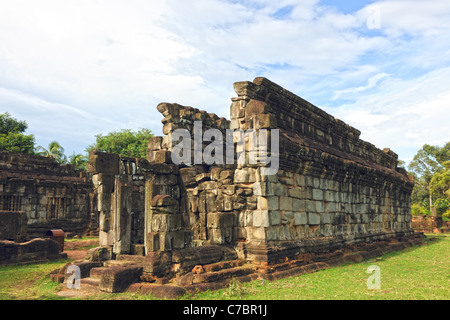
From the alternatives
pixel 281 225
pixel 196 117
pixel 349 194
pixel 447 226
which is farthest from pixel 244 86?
pixel 447 226

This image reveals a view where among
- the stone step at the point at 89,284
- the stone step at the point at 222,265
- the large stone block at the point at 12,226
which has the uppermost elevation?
the large stone block at the point at 12,226

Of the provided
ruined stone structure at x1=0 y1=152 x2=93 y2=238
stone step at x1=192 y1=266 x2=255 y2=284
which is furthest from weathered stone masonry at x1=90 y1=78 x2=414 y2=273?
ruined stone structure at x1=0 y1=152 x2=93 y2=238

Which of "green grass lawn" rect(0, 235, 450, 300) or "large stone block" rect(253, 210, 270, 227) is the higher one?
"large stone block" rect(253, 210, 270, 227)

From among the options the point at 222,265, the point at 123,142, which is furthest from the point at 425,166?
the point at 222,265

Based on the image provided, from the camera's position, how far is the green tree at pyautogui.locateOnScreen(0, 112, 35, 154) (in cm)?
3188

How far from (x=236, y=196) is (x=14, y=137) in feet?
101

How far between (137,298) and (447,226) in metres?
27.2

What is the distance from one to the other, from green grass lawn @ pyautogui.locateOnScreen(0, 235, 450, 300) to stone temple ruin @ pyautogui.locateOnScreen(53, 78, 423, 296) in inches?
13.7

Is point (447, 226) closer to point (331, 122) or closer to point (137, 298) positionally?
point (331, 122)

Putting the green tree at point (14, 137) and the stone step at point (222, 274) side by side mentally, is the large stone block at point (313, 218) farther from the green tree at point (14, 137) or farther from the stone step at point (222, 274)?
the green tree at point (14, 137)

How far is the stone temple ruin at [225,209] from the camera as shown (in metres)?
7.04

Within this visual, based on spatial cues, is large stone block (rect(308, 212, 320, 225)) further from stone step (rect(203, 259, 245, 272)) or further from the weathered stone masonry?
stone step (rect(203, 259, 245, 272))

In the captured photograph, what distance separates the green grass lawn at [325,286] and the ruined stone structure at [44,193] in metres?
9.07

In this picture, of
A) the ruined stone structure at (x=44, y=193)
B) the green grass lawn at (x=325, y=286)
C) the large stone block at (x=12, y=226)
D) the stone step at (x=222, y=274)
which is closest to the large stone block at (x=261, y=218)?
the stone step at (x=222, y=274)
